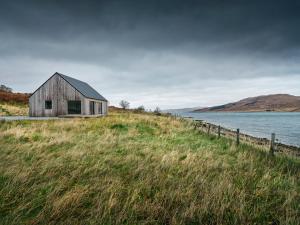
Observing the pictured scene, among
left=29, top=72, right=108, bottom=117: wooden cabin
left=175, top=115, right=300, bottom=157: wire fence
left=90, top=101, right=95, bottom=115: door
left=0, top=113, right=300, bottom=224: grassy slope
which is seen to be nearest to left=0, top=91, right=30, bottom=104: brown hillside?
left=29, top=72, right=108, bottom=117: wooden cabin

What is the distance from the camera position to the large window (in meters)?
31.7

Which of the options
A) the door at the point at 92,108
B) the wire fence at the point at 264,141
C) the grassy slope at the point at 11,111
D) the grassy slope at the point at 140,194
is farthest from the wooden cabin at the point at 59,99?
the grassy slope at the point at 140,194

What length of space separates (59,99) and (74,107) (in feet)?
6.92

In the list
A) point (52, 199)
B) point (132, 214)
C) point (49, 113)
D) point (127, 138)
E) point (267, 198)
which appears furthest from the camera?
point (49, 113)

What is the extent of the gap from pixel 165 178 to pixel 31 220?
311 cm

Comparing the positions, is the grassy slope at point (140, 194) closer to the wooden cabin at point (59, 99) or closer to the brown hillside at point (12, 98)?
the wooden cabin at point (59, 99)

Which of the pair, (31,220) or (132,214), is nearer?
(31,220)

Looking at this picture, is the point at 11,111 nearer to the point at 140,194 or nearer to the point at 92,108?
the point at 92,108

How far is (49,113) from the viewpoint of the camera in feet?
105

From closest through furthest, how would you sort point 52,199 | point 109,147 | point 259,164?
point 52,199 → point 259,164 → point 109,147

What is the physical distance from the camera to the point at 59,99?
31.4 metres

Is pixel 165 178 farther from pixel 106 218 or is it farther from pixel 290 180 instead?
pixel 290 180

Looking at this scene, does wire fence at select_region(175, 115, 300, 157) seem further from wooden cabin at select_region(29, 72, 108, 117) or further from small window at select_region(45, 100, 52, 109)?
small window at select_region(45, 100, 52, 109)

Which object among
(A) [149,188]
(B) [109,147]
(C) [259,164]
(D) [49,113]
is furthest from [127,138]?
(D) [49,113]
